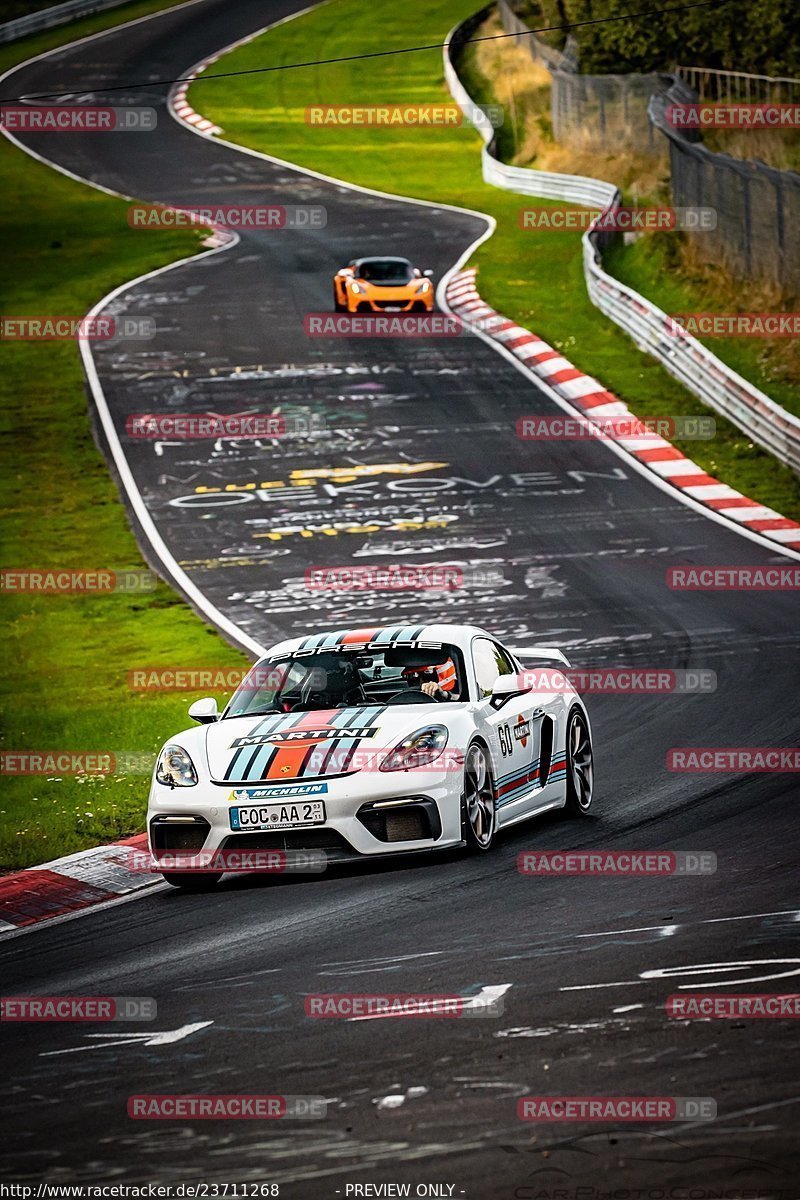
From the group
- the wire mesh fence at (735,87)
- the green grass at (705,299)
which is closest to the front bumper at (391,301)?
the green grass at (705,299)

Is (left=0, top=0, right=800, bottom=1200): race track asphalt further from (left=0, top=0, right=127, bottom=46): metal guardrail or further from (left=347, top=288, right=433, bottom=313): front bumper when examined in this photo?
(left=0, top=0, right=127, bottom=46): metal guardrail

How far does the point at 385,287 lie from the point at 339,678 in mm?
24891

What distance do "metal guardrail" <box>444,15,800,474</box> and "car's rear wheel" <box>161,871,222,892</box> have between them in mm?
15310

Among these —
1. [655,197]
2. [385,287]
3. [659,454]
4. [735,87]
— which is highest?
[735,87]

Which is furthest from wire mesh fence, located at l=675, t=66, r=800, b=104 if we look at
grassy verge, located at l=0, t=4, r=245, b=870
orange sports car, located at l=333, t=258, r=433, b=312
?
grassy verge, located at l=0, t=4, r=245, b=870

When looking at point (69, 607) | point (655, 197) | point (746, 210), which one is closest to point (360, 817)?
point (69, 607)

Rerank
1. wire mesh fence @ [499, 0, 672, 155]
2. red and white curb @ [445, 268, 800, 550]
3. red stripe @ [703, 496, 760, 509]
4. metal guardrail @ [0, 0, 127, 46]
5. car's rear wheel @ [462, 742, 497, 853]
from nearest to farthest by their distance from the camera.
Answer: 1. car's rear wheel @ [462, 742, 497, 853]
2. red and white curb @ [445, 268, 800, 550]
3. red stripe @ [703, 496, 760, 509]
4. wire mesh fence @ [499, 0, 672, 155]
5. metal guardrail @ [0, 0, 127, 46]

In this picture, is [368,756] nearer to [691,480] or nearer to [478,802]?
[478,802]

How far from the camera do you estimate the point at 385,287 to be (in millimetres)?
35875

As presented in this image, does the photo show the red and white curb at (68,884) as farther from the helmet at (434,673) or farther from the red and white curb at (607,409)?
the red and white curb at (607,409)

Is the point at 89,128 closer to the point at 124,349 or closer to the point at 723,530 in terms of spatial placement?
the point at 124,349

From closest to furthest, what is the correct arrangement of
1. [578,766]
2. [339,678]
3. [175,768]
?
[175,768]
[339,678]
[578,766]

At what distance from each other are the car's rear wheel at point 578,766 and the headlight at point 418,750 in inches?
65.8

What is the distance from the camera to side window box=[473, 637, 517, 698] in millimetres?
11906
